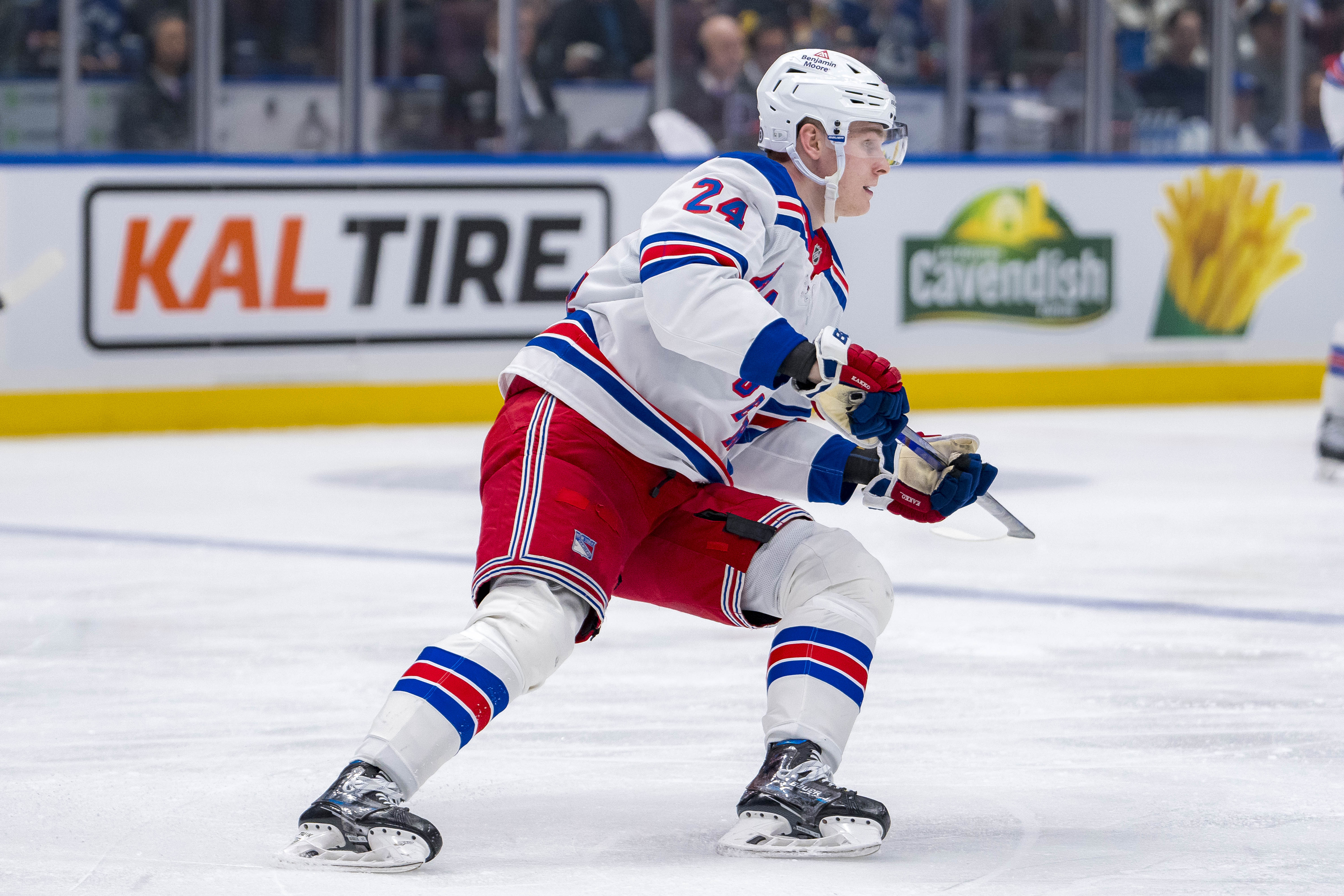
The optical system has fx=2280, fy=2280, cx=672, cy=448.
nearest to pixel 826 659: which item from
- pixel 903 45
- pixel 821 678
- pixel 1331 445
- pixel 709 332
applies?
pixel 821 678

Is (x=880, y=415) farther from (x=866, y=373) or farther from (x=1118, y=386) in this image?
(x=1118, y=386)

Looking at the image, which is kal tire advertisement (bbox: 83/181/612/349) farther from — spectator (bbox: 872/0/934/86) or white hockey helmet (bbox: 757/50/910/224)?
white hockey helmet (bbox: 757/50/910/224)

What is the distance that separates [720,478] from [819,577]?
238 mm

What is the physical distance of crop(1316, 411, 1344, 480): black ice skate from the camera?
23.7 feet

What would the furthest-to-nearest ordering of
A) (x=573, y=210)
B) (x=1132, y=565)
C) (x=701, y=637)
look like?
(x=573, y=210)
(x=1132, y=565)
(x=701, y=637)

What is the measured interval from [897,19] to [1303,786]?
712 cm

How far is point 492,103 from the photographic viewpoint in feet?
30.1

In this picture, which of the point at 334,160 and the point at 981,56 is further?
the point at 981,56

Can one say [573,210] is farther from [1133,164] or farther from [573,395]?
[573,395]

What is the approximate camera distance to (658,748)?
343 cm

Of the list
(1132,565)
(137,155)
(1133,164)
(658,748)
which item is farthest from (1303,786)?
(1133,164)

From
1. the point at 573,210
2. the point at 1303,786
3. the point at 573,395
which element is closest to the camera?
the point at 573,395

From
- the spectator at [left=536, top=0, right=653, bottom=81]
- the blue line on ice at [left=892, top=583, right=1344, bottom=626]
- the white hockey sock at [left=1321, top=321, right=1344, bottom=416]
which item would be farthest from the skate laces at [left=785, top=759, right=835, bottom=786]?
the spectator at [left=536, top=0, right=653, bottom=81]

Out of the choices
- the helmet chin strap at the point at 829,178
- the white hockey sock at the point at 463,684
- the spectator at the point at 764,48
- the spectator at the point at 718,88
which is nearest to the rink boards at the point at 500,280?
the spectator at the point at 718,88
